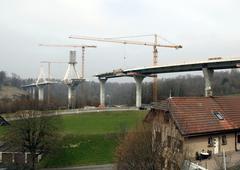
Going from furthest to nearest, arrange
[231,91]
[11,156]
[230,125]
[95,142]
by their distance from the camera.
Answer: [231,91] → [95,142] → [11,156] → [230,125]

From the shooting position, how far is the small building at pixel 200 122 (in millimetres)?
27062

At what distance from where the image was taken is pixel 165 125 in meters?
27.2

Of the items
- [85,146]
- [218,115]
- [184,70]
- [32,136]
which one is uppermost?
[184,70]

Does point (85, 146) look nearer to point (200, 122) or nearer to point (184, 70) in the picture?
point (200, 122)

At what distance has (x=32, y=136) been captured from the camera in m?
38.1

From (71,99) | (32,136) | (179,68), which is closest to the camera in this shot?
(32,136)

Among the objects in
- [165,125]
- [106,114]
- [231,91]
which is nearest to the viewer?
[165,125]

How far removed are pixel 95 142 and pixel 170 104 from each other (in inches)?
786

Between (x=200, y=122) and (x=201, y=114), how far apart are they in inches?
43.7

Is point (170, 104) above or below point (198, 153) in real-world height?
above

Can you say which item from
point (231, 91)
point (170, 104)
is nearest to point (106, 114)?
point (170, 104)

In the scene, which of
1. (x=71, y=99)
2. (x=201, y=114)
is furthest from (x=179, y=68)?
(x=201, y=114)

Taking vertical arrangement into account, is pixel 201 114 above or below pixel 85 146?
above

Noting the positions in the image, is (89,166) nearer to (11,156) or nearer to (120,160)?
(11,156)
